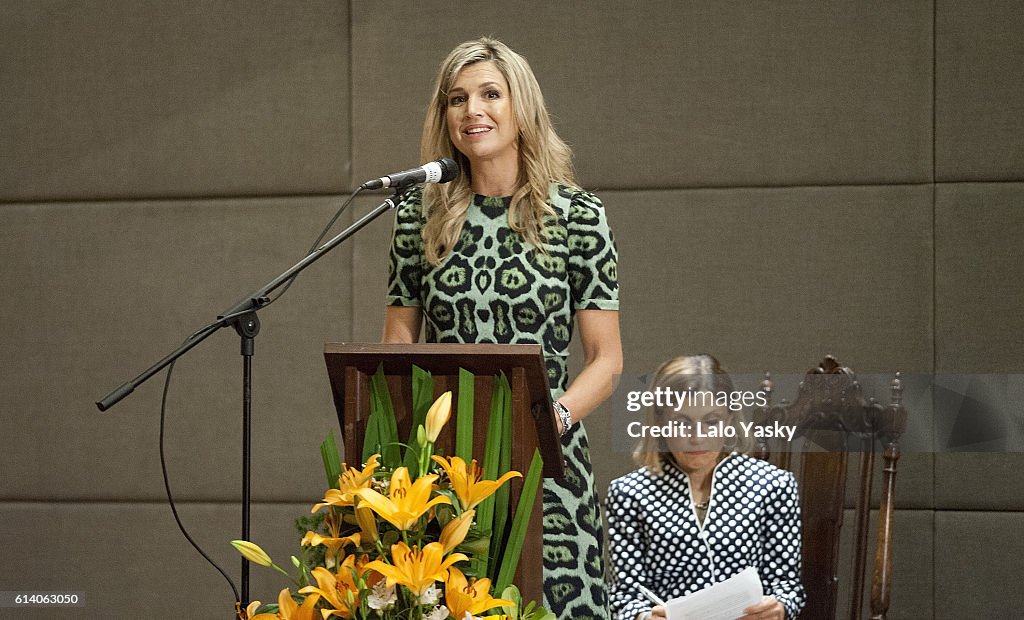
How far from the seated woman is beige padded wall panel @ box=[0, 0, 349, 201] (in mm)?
1377

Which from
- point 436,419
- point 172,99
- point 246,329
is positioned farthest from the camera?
point 172,99

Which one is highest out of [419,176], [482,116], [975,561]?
[482,116]

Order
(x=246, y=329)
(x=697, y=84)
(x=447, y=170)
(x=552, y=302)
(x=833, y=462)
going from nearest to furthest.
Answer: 1. (x=246, y=329)
2. (x=447, y=170)
3. (x=552, y=302)
4. (x=833, y=462)
5. (x=697, y=84)

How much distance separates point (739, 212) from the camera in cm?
318

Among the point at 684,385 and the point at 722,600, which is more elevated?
the point at 684,385

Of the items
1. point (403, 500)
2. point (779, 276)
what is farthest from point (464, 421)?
point (779, 276)

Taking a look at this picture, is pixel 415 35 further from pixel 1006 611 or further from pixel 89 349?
pixel 1006 611

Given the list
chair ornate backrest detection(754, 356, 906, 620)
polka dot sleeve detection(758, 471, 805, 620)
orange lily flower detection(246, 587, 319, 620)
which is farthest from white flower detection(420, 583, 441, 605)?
chair ornate backrest detection(754, 356, 906, 620)

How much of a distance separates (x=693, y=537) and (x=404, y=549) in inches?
59.4

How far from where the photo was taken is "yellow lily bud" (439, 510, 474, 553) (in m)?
1.18

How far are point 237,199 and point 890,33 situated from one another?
1.95 meters

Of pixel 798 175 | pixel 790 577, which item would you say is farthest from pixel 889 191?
pixel 790 577

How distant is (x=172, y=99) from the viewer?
3475 mm

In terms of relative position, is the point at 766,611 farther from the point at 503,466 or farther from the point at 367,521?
the point at 367,521
